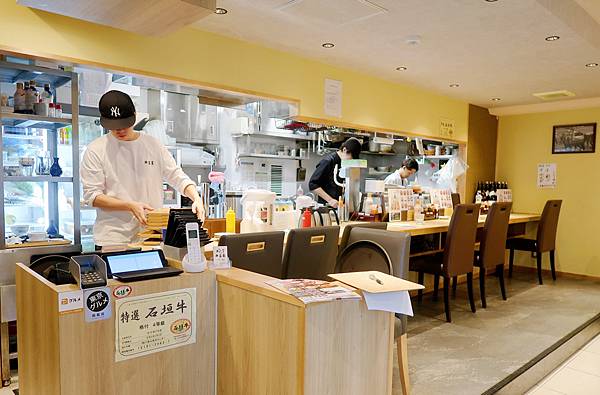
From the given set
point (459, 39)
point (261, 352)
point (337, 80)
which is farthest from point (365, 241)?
point (337, 80)

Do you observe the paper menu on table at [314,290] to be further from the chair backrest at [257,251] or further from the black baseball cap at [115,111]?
the black baseball cap at [115,111]

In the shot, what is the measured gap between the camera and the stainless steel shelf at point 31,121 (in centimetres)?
277

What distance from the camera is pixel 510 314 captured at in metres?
4.37

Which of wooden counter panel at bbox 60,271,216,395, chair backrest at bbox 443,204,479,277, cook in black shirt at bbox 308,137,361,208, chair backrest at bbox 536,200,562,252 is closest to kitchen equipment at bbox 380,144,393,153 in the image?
cook in black shirt at bbox 308,137,361,208

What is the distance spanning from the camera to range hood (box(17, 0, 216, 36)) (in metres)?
2.22

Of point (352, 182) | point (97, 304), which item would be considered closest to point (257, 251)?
point (97, 304)

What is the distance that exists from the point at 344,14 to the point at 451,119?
11.2ft

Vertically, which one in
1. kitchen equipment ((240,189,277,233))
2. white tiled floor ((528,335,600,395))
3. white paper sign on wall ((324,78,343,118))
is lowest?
white tiled floor ((528,335,600,395))

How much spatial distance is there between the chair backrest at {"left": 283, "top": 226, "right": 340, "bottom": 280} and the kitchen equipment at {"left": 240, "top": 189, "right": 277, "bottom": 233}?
0.58m

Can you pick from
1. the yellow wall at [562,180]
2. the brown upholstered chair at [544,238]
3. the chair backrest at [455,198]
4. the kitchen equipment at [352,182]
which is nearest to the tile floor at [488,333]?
the brown upholstered chair at [544,238]

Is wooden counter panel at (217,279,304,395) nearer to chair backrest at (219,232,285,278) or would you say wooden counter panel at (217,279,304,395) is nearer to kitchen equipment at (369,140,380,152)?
chair backrest at (219,232,285,278)

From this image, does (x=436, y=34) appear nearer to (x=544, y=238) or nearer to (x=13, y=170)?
(x=13, y=170)

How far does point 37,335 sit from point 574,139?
6.53 m

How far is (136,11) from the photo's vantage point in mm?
2330
